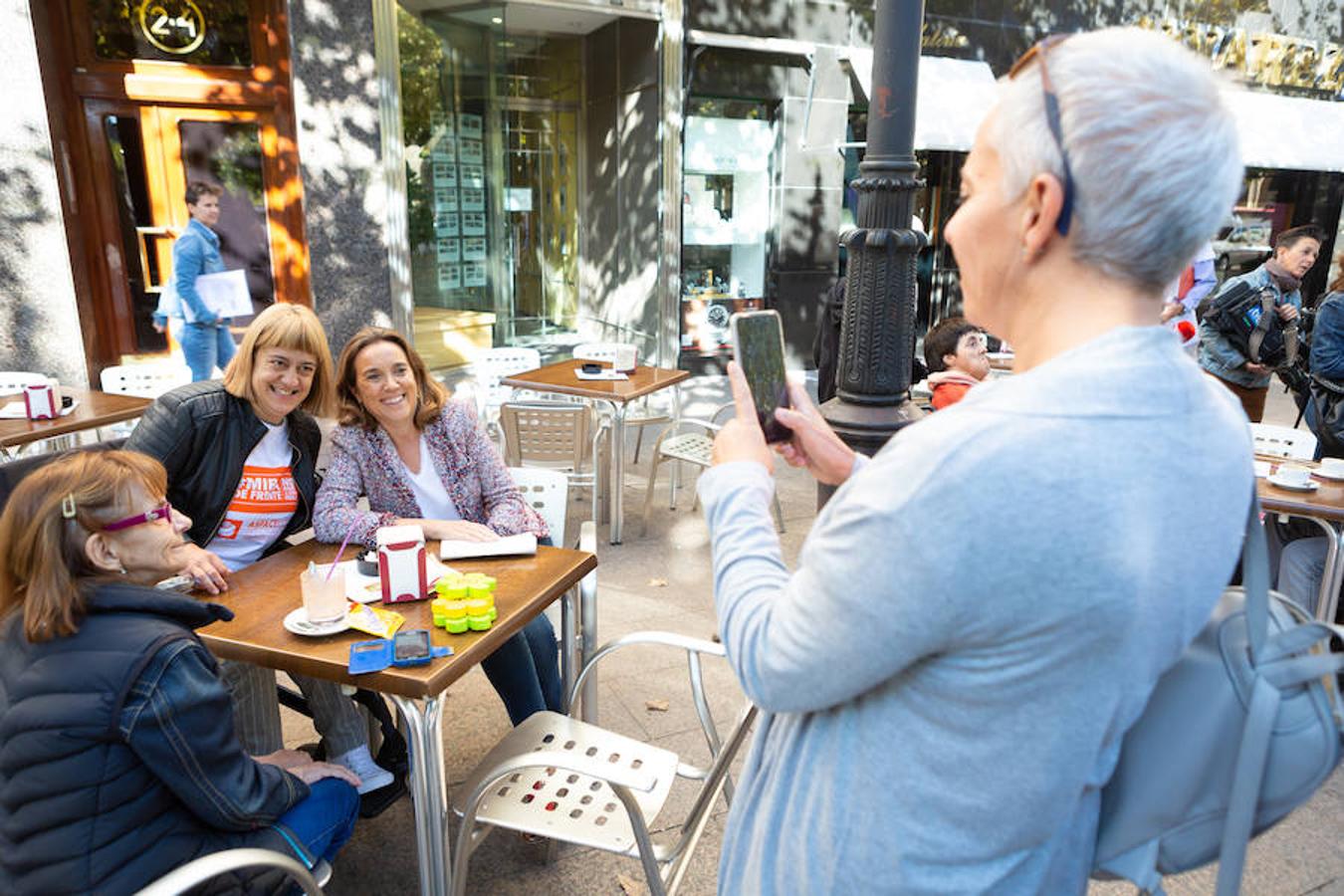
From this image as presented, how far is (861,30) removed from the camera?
994 cm

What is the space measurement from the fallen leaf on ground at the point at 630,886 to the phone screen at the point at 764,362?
72.3 inches

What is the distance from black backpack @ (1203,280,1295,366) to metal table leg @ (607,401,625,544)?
4.11 metres

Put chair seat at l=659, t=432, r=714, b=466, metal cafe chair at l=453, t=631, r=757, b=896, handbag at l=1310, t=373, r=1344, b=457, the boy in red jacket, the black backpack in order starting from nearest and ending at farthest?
metal cafe chair at l=453, t=631, r=757, b=896
the boy in red jacket
handbag at l=1310, t=373, r=1344, b=457
chair seat at l=659, t=432, r=714, b=466
the black backpack

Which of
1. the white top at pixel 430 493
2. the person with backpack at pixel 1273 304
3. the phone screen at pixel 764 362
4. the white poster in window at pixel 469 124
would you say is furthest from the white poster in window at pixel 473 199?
the phone screen at pixel 764 362

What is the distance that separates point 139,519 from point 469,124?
798 centimetres

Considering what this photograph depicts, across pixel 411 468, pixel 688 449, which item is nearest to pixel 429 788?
pixel 411 468

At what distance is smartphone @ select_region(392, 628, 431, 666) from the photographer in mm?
1986

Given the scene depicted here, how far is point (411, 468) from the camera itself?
321cm

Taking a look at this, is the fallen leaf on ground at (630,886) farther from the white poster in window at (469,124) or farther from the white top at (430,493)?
the white poster in window at (469,124)

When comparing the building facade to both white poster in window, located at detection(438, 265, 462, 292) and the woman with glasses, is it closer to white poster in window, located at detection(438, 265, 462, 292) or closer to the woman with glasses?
white poster in window, located at detection(438, 265, 462, 292)

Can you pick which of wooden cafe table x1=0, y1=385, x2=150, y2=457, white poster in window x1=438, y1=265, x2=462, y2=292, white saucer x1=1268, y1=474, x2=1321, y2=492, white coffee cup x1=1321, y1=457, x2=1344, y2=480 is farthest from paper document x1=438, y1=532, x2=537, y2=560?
white poster in window x1=438, y1=265, x2=462, y2=292

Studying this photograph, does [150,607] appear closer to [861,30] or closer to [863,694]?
[863,694]

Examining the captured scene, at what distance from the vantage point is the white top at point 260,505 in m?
2.98

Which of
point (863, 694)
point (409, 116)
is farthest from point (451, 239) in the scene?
point (863, 694)
